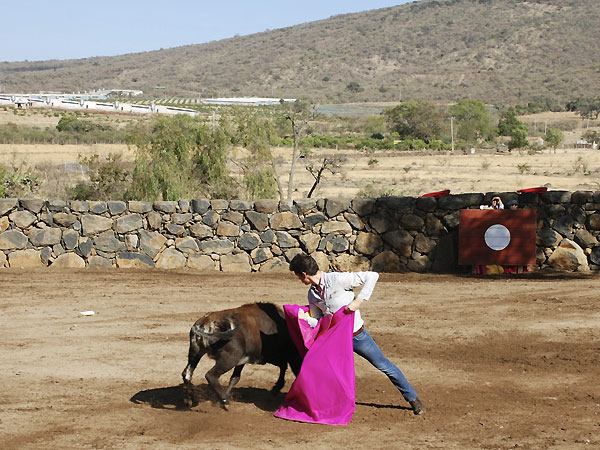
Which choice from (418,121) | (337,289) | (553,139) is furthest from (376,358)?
(418,121)

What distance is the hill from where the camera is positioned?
408 feet

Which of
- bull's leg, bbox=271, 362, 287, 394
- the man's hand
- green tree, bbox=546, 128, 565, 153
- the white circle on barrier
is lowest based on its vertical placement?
green tree, bbox=546, 128, 565, 153

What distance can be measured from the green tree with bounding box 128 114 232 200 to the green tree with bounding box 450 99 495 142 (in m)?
52.3

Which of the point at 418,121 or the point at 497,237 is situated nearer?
the point at 497,237

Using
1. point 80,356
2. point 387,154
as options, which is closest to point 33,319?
point 80,356

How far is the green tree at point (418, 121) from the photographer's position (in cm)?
7788

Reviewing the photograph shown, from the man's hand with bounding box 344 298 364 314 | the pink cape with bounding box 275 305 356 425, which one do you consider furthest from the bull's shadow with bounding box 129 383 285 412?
the man's hand with bounding box 344 298 364 314

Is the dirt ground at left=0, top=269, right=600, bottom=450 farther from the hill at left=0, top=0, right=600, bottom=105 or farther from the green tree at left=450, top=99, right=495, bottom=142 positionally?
the hill at left=0, top=0, right=600, bottom=105

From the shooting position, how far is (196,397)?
359 inches

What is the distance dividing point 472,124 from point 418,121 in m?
4.98

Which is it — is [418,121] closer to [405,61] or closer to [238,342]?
[405,61]

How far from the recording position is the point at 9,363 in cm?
1070

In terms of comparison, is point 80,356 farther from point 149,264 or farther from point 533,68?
point 533,68

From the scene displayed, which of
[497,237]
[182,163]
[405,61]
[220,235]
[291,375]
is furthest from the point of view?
[405,61]
